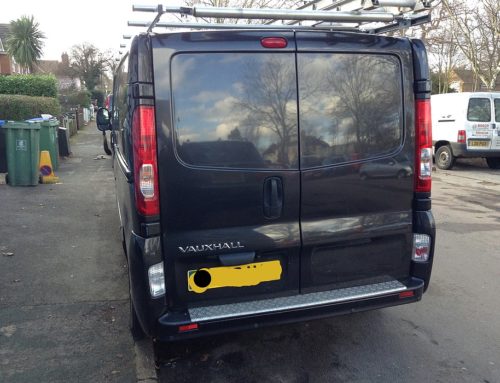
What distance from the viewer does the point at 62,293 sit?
420 cm

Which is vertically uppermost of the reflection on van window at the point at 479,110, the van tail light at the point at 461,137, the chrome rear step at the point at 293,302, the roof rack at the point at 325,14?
the roof rack at the point at 325,14

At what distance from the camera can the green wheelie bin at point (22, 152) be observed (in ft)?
28.2

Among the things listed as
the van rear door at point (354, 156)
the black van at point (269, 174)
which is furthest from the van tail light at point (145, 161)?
the van rear door at point (354, 156)

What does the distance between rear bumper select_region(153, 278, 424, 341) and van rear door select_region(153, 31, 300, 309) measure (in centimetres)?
14

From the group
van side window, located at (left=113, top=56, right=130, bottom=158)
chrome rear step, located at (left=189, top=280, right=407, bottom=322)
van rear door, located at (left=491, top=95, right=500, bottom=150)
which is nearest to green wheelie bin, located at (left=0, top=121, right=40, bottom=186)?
van side window, located at (left=113, top=56, right=130, bottom=158)

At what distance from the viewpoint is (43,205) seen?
752 centimetres

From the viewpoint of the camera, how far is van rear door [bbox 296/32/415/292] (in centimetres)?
286

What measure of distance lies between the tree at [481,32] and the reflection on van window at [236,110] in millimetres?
18314

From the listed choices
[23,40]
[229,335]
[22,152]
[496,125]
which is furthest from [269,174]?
[23,40]

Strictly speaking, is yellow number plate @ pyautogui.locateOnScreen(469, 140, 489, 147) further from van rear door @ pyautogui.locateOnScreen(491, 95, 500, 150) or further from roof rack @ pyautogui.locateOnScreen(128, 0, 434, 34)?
roof rack @ pyautogui.locateOnScreen(128, 0, 434, 34)

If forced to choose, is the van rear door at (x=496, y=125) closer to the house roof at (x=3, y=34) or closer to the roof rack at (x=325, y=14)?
the roof rack at (x=325, y=14)

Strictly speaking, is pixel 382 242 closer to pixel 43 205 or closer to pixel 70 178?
pixel 43 205

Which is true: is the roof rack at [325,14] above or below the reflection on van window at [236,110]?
above

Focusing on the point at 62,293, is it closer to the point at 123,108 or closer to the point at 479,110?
the point at 123,108
